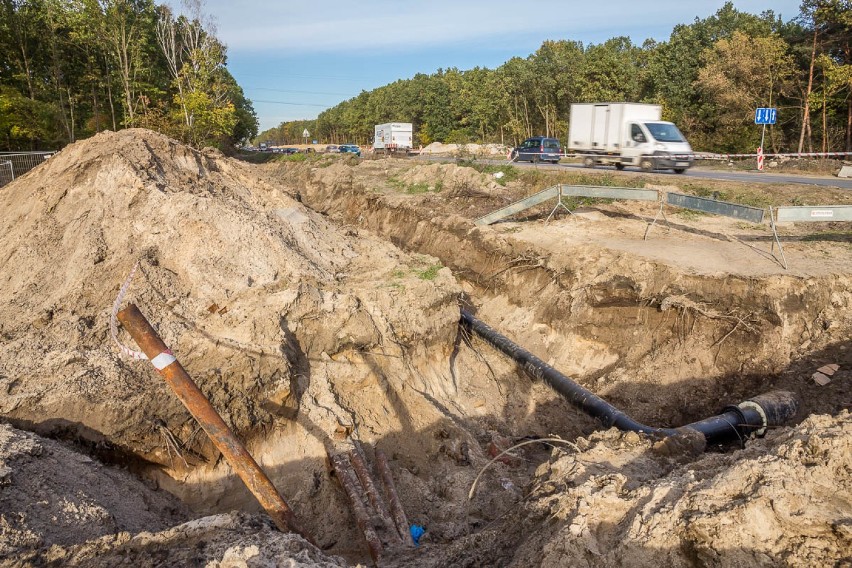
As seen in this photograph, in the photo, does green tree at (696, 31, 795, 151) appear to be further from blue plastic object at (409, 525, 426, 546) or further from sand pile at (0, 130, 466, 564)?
blue plastic object at (409, 525, 426, 546)

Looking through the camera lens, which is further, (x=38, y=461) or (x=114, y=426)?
(x=114, y=426)

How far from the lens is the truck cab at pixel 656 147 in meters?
22.0

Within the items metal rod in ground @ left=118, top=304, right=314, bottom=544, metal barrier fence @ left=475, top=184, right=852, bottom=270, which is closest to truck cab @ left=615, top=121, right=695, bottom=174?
metal barrier fence @ left=475, top=184, right=852, bottom=270

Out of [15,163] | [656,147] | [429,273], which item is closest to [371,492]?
[429,273]

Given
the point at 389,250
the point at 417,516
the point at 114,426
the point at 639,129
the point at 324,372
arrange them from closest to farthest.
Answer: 1. the point at 114,426
2. the point at 417,516
3. the point at 324,372
4. the point at 389,250
5. the point at 639,129

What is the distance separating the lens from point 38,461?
194 inches

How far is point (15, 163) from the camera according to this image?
73.0 feet

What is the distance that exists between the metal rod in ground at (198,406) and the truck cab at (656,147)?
21.9m

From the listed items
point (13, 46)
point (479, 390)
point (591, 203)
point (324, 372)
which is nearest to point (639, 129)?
point (591, 203)

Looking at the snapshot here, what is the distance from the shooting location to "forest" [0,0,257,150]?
92.7 ft

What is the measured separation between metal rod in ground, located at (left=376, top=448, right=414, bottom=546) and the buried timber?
0.09 metres

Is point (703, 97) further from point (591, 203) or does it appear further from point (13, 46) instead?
point (13, 46)

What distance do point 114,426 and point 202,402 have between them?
2805 mm

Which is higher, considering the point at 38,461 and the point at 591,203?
the point at 591,203
